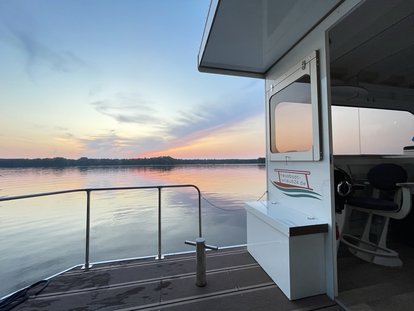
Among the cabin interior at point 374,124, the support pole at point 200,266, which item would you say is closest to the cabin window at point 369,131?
the cabin interior at point 374,124

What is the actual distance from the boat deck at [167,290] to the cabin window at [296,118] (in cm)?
114

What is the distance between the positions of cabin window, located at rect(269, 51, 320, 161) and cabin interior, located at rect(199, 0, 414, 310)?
0.04 m

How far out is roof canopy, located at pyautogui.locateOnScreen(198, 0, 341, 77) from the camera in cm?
149

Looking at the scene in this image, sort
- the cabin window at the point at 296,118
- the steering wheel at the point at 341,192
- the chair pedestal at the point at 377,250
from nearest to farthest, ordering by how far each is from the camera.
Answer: the cabin window at the point at 296,118 < the steering wheel at the point at 341,192 < the chair pedestal at the point at 377,250

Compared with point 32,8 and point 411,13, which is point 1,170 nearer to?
point 32,8

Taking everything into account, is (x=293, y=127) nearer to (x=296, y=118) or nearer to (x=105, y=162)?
(x=296, y=118)

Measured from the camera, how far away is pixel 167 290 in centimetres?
161

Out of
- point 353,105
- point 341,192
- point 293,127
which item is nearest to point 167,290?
point 341,192

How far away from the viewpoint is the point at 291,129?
2.15 meters

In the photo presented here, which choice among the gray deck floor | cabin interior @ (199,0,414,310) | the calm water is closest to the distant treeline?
Result: the calm water

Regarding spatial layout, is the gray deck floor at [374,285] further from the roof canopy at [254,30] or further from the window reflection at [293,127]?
the roof canopy at [254,30]

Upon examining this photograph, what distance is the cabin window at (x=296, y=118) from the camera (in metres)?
1.66

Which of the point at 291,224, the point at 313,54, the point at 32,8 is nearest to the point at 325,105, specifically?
the point at 313,54

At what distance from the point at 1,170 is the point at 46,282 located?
2.09 meters
